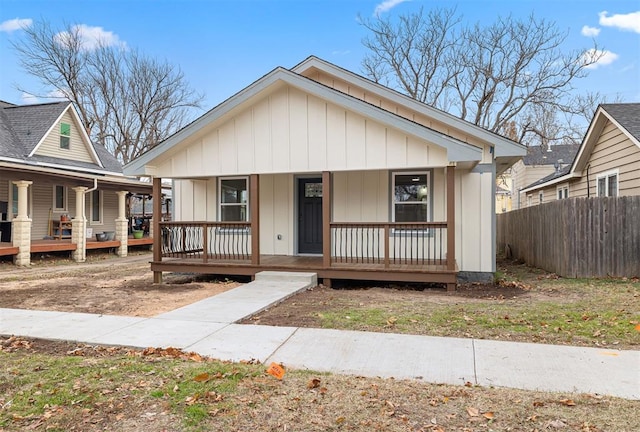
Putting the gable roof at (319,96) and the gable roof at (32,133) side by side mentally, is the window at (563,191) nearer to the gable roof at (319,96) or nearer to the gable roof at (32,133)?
the gable roof at (319,96)

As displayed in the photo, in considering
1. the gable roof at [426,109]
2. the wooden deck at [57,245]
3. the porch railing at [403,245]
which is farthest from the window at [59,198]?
the porch railing at [403,245]

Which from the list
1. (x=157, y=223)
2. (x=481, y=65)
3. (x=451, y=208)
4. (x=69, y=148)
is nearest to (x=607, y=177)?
(x=451, y=208)

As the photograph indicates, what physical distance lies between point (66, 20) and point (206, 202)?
2486 centimetres

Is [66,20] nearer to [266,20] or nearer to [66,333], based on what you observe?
[266,20]

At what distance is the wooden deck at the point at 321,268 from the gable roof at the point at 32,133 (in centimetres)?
943

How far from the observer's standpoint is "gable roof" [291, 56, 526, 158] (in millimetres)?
8891

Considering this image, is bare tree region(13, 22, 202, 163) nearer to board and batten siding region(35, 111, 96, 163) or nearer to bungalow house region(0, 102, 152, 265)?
bungalow house region(0, 102, 152, 265)

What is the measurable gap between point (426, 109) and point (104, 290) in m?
7.66

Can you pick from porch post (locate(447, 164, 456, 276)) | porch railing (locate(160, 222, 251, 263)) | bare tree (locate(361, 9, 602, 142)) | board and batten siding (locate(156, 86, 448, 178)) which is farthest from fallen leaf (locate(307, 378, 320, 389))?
bare tree (locate(361, 9, 602, 142))

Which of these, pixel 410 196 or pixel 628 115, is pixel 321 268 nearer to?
pixel 410 196

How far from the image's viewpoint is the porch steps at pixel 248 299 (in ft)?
19.9

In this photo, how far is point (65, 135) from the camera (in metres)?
18.2

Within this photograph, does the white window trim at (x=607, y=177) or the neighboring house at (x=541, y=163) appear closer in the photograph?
the white window trim at (x=607, y=177)

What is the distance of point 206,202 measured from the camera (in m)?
11.4
